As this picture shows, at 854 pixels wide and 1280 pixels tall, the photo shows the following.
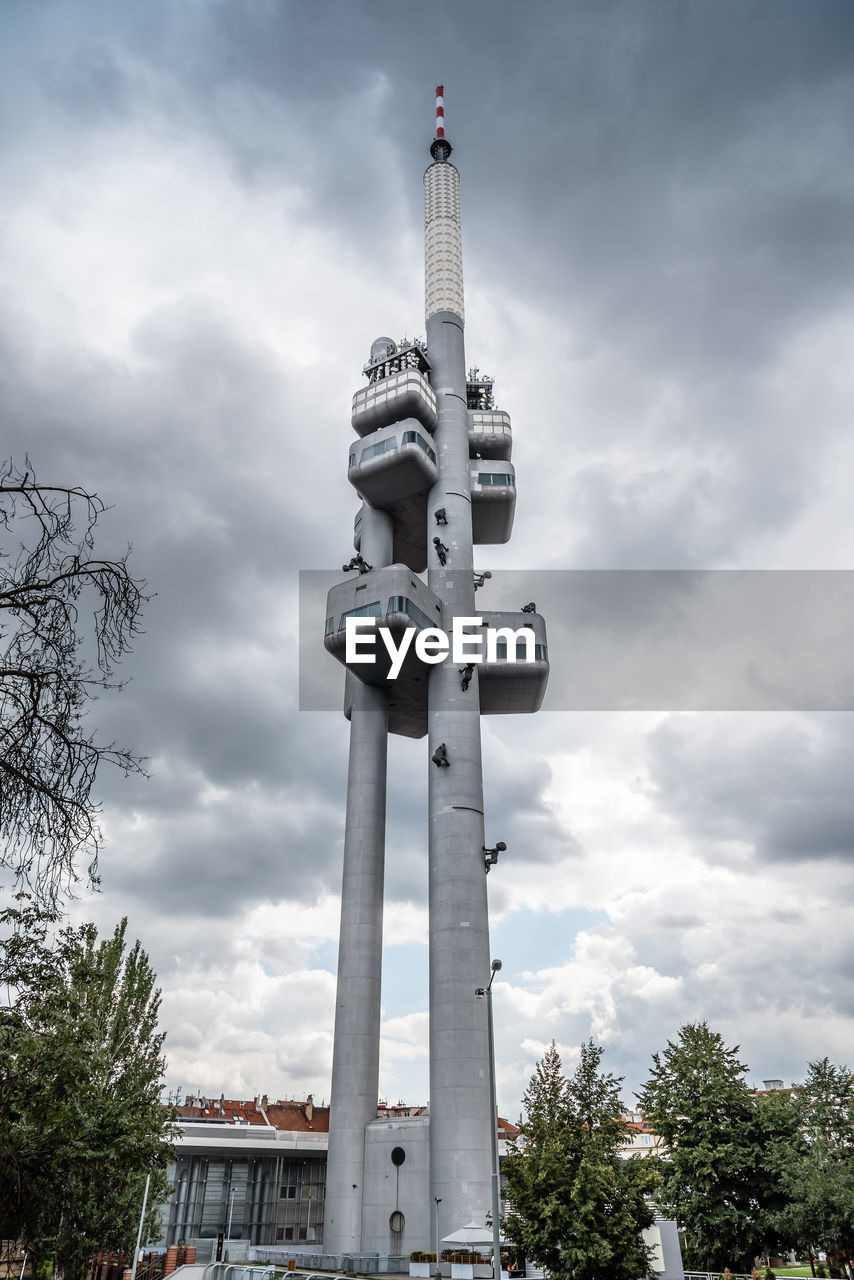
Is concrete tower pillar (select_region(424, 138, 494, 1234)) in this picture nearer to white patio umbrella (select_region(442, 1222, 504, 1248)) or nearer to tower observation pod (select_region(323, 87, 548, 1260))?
tower observation pod (select_region(323, 87, 548, 1260))

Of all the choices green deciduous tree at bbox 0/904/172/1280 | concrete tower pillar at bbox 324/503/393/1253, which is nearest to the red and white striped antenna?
concrete tower pillar at bbox 324/503/393/1253

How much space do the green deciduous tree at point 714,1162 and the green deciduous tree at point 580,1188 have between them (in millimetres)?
17491

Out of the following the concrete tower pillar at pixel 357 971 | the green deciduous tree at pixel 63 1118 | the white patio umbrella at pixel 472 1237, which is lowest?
the white patio umbrella at pixel 472 1237

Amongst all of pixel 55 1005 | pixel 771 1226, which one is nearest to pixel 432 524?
pixel 771 1226

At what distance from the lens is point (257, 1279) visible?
70.9ft

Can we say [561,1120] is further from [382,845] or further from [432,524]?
[432,524]

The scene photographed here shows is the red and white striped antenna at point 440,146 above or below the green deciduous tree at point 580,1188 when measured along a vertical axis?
above

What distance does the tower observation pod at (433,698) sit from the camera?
49406 mm

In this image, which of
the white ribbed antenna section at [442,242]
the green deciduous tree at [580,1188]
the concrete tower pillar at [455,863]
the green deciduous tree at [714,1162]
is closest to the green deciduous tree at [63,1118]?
the green deciduous tree at [580,1188]

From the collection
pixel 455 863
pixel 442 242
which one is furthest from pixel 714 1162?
pixel 442 242

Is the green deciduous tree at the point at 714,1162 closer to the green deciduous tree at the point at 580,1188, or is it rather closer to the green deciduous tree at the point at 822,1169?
the green deciduous tree at the point at 822,1169

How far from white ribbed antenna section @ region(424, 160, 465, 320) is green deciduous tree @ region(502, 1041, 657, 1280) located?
62.1m

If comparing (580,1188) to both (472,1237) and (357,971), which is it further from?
(357,971)

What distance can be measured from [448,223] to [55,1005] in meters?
77.1
